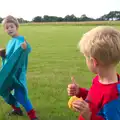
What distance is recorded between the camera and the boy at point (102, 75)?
2664 millimetres

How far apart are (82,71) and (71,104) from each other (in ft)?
26.3

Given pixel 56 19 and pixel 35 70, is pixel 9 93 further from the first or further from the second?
pixel 56 19

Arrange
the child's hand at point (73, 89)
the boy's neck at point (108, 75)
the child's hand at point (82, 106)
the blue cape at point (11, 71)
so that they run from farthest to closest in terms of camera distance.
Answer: the blue cape at point (11, 71), the child's hand at point (73, 89), the boy's neck at point (108, 75), the child's hand at point (82, 106)

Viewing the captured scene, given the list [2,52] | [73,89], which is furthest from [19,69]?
[73,89]

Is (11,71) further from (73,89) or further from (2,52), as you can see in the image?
(73,89)

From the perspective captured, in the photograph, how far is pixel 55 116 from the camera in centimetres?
615

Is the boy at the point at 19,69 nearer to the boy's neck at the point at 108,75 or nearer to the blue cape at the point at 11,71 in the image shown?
the blue cape at the point at 11,71

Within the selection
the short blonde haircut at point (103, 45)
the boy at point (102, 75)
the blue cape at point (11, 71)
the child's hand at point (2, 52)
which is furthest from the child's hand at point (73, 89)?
the child's hand at point (2, 52)

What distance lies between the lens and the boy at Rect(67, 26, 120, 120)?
266 centimetres

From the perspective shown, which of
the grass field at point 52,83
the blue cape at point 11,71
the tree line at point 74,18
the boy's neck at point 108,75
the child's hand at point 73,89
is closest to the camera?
the boy's neck at point 108,75

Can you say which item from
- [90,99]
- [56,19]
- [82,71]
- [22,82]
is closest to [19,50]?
[22,82]

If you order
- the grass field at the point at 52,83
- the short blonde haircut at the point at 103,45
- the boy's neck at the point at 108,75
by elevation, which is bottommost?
the grass field at the point at 52,83

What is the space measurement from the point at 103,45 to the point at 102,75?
0.97 ft

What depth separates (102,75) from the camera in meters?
2.83
